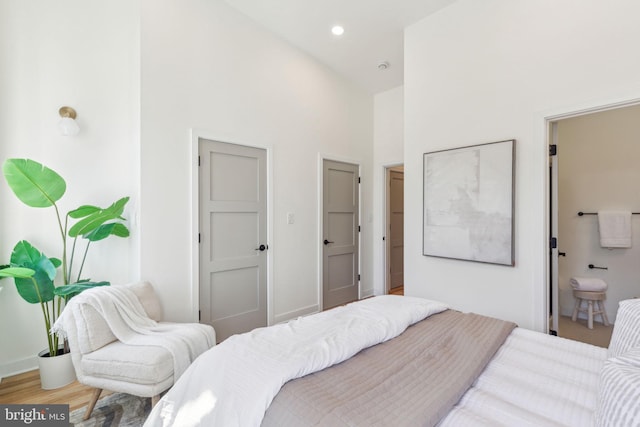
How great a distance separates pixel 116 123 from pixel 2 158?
0.83 meters

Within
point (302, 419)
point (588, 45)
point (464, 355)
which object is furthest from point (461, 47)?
point (302, 419)

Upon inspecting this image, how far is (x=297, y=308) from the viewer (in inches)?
143

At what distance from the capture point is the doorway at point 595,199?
3086mm

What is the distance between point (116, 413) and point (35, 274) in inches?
44.4

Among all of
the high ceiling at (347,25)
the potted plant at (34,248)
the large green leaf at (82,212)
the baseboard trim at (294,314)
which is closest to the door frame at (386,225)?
the baseboard trim at (294,314)

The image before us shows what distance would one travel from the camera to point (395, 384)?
1.12 metres

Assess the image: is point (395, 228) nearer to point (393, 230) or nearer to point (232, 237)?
point (393, 230)

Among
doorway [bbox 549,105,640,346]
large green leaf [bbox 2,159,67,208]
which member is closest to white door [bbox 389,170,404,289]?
doorway [bbox 549,105,640,346]

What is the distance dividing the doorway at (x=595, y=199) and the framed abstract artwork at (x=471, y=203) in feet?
3.42

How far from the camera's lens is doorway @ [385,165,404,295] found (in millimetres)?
4633

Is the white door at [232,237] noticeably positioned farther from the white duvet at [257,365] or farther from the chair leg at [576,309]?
the chair leg at [576,309]

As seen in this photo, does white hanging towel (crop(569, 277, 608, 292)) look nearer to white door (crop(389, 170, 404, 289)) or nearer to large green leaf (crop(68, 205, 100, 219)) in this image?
white door (crop(389, 170, 404, 289))

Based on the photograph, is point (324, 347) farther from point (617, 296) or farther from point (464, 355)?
point (617, 296)

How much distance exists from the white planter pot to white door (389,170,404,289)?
398 centimetres
